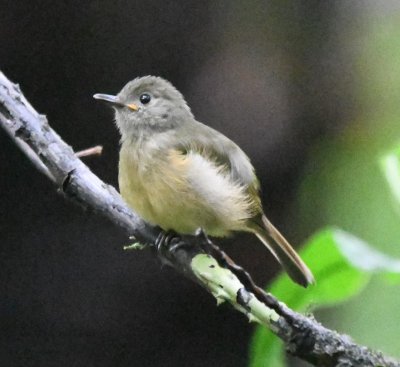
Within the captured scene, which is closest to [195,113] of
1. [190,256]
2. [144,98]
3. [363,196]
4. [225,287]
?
[144,98]

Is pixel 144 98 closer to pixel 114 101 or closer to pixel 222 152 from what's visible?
pixel 114 101

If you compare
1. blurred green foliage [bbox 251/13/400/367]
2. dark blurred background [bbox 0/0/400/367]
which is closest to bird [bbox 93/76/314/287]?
blurred green foliage [bbox 251/13/400/367]

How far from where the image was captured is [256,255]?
1891mm

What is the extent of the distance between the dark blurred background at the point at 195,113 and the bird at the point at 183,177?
1.39 ft

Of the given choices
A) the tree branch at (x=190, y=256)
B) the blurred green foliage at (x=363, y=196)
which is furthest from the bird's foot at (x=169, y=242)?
the blurred green foliage at (x=363, y=196)

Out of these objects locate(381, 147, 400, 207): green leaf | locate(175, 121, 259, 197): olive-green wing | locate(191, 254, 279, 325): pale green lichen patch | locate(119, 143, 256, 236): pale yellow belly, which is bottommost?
locate(191, 254, 279, 325): pale green lichen patch

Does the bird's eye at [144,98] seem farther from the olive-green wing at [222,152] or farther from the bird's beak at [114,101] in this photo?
the olive-green wing at [222,152]

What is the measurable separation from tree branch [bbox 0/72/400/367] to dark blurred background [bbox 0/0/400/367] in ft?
2.00

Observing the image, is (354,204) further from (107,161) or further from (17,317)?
(17,317)

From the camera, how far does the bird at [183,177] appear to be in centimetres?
119

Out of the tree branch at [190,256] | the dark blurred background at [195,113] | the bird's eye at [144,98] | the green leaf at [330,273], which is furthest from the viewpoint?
the dark blurred background at [195,113]

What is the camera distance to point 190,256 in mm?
1051

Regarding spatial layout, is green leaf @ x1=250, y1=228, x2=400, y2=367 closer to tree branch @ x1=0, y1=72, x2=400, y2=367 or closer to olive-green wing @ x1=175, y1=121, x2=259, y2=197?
tree branch @ x1=0, y1=72, x2=400, y2=367

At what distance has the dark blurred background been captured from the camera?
5.81ft
